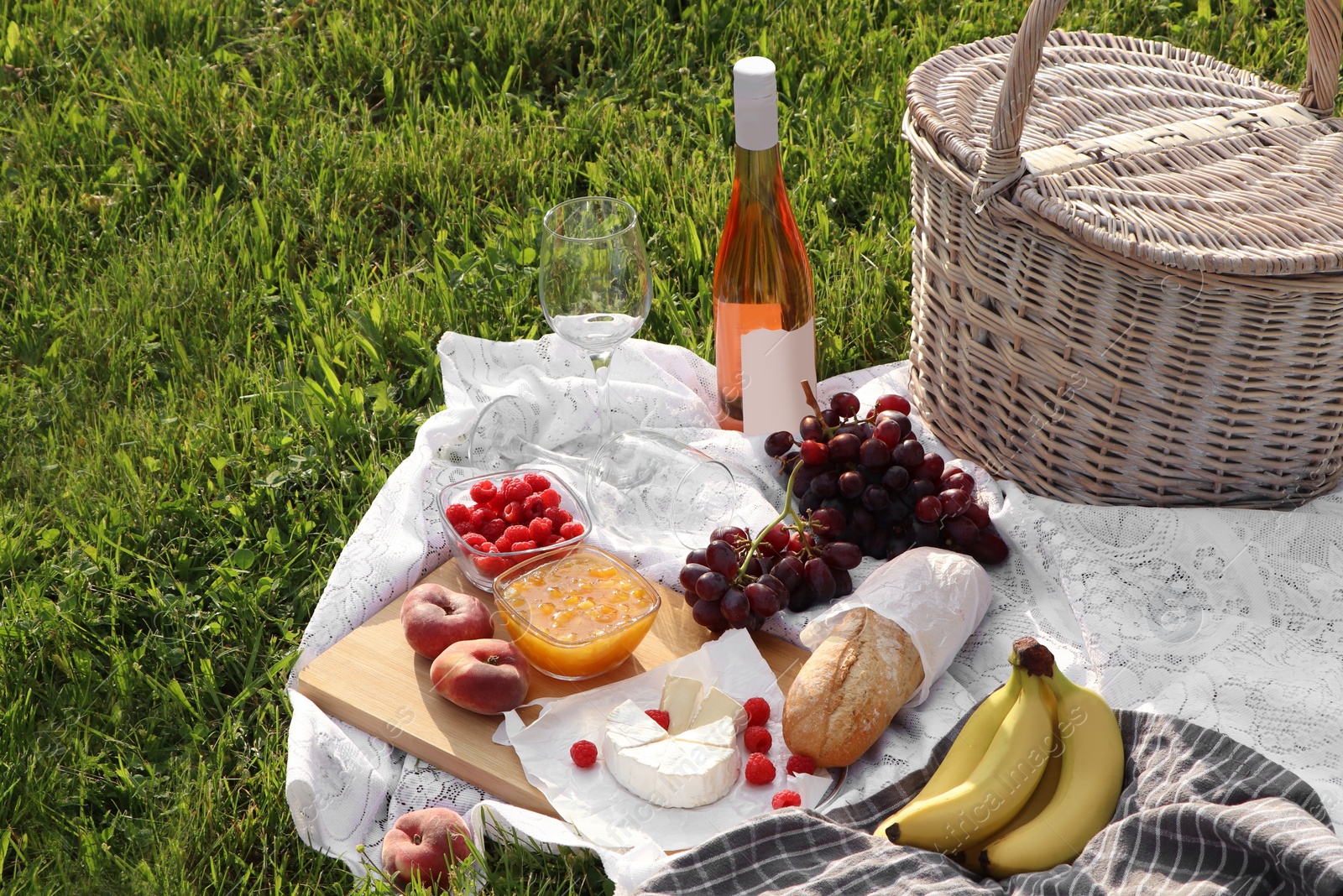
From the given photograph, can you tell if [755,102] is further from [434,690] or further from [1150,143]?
[434,690]

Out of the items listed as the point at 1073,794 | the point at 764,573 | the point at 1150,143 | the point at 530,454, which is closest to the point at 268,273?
the point at 530,454

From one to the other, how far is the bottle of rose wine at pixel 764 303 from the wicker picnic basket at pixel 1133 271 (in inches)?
9.8

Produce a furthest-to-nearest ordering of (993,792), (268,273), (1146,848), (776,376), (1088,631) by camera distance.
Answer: (268,273), (776,376), (1088,631), (993,792), (1146,848)

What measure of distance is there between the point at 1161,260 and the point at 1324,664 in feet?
2.19

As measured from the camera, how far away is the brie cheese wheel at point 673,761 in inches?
72.2

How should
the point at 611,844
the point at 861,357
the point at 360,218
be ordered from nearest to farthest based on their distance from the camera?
the point at 611,844, the point at 861,357, the point at 360,218

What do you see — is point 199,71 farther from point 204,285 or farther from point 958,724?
point 958,724

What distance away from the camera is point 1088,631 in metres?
2.05

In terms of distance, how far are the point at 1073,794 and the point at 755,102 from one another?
49.0 inches

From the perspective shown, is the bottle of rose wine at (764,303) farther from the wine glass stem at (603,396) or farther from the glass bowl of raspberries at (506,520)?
the glass bowl of raspberries at (506,520)

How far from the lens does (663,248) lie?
10.4 ft

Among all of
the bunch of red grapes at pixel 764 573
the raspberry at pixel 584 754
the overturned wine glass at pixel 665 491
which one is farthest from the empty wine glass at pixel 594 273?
the raspberry at pixel 584 754

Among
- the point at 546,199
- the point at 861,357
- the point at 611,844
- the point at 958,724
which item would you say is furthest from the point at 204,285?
the point at 958,724

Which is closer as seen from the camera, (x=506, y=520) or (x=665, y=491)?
(x=506, y=520)
